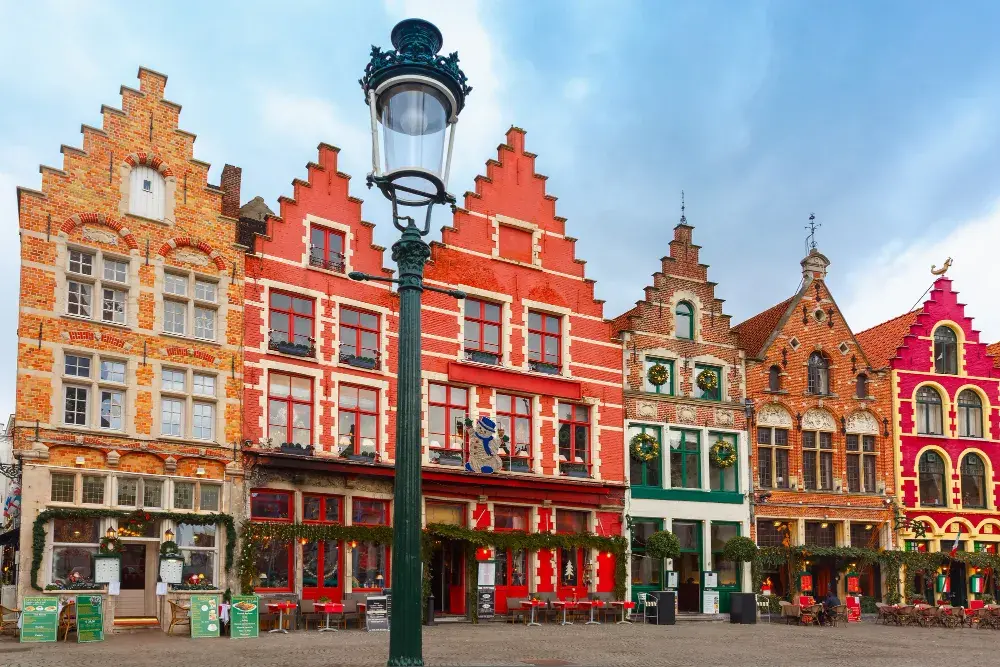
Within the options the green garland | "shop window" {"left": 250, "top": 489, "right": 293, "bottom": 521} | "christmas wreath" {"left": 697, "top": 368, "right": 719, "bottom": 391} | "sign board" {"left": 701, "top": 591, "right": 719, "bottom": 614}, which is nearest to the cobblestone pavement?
the green garland

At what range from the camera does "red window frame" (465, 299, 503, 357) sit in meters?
29.9

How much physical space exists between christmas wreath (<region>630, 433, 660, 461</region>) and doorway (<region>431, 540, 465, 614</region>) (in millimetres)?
6130

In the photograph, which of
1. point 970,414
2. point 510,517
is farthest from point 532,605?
point 970,414

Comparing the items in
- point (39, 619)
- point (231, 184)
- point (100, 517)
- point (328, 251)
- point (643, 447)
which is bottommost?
point (39, 619)

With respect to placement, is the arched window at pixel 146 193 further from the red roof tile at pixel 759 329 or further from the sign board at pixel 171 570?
the red roof tile at pixel 759 329

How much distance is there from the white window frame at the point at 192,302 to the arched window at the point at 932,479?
78.5 feet

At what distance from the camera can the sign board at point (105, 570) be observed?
74.3ft

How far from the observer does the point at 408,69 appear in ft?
30.4

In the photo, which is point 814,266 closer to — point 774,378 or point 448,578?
point 774,378

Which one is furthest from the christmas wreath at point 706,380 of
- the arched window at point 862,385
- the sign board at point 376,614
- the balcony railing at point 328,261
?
the sign board at point 376,614

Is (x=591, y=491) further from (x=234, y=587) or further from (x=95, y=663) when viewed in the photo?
(x=95, y=663)

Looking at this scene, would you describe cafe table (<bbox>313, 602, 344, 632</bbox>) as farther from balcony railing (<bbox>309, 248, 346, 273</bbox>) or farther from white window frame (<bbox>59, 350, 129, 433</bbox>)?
balcony railing (<bbox>309, 248, 346, 273</bbox>)

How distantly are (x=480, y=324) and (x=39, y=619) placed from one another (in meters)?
13.9

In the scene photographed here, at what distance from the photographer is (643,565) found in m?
31.7
